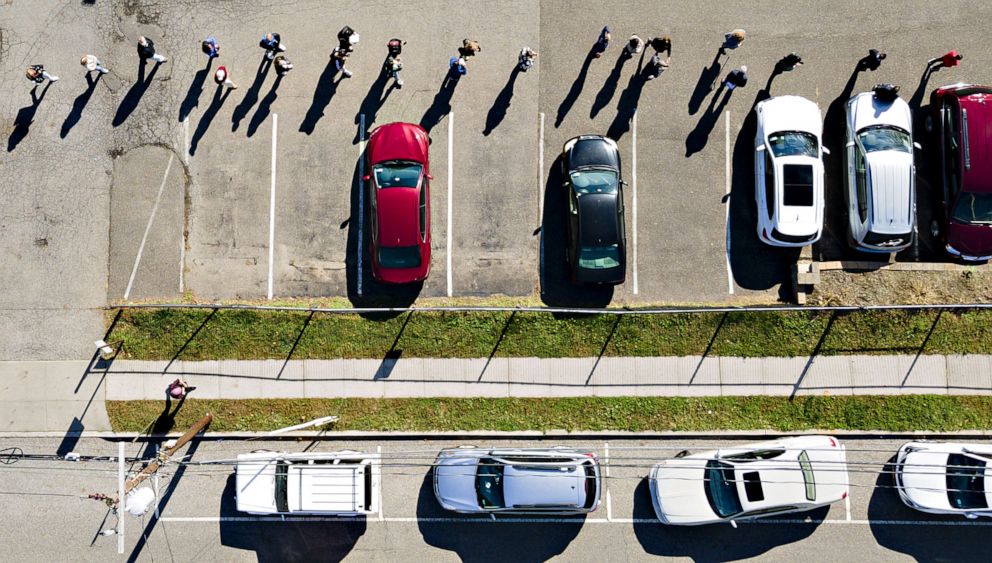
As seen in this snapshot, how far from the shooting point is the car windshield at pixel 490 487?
14.1m

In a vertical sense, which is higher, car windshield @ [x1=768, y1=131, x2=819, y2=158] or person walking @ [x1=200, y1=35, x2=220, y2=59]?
person walking @ [x1=200, y1=35, x2=220, y2=59]

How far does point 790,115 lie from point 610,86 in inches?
185

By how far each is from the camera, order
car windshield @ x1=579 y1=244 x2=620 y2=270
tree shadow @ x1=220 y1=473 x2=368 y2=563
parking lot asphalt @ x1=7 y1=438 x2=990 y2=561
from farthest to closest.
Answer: tree shadow @ x1=220 y1=473 x2=368 y2=563 → parking lot asphalt @ x1=7 y1=438 x2=990 y2=561 → car windshield @ x1=579 y1=244 x2=620 y2=270

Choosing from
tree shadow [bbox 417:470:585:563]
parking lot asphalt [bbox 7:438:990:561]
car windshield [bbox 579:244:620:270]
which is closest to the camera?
Answer: car windshield [bbox 579:244:620:270]

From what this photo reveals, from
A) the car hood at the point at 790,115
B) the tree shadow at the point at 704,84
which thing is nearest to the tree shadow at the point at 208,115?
the tree shadow at the point at 704,84

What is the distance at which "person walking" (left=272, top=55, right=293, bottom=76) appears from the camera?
14.8 metres

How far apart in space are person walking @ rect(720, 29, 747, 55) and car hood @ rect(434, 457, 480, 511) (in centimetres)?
1284

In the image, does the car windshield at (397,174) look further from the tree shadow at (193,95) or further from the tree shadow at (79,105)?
the tree shadow at (79,105)

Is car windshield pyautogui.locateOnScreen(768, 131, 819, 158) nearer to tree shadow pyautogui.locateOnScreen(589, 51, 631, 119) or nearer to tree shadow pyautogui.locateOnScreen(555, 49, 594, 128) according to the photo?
tree shadow pyautogui.locateOnScreen(589, 51, 631, 119)

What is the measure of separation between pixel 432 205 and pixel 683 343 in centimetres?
778

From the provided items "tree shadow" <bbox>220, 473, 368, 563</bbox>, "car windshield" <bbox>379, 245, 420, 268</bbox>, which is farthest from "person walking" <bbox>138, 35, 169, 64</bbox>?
"tree shadow" <bbox>220, 473, 368, 563</bbox>

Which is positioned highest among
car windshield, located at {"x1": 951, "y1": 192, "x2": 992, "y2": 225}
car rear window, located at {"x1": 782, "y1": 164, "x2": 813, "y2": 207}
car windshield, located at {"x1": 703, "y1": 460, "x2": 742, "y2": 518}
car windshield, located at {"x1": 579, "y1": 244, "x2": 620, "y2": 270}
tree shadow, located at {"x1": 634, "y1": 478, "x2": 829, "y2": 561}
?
car rear window, located at {"x1": 782, "y1": 164, "x2": 813, "y2": 207}

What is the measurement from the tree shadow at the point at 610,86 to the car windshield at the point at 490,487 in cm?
982

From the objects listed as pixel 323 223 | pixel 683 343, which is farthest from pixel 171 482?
pixel 683 343
